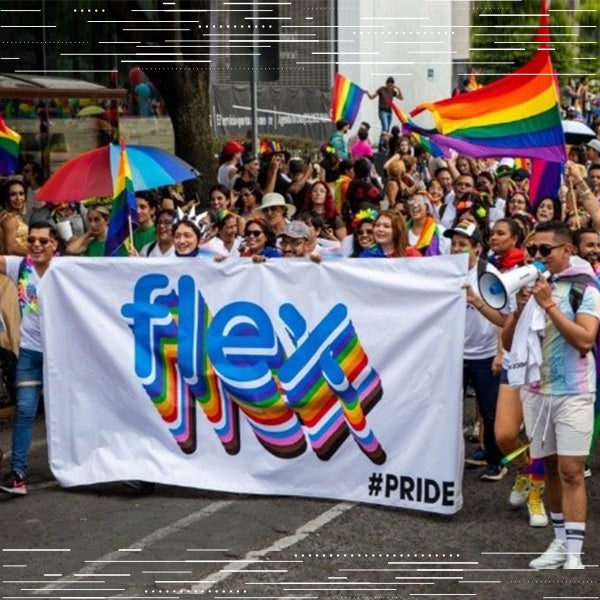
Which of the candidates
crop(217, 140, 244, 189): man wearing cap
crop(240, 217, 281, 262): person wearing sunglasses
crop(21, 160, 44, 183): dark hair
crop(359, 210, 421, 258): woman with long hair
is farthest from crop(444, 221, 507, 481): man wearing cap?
crop(217, 140, 244, 189): man wearing cap

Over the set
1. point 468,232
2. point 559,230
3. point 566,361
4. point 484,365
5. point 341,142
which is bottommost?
point 484,365

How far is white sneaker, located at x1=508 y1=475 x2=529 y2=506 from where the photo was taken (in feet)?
25.6

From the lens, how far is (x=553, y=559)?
261 inches

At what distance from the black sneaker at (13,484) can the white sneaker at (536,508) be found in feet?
9.09

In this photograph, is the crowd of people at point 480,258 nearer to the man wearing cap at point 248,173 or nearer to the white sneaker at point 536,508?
the white sneaker at point 536,508

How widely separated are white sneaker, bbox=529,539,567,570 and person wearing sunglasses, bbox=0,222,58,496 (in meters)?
2.99

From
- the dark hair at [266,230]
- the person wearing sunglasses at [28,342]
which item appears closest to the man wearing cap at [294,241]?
the dark hair at [266,230]

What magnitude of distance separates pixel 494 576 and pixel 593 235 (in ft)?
9.25

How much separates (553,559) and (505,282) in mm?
1284

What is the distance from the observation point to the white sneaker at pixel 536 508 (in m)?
7.44

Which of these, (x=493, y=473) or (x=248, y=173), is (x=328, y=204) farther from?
(x=493, y=473)

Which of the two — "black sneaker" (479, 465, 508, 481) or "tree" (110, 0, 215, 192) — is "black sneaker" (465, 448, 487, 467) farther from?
"tree" (110, 0, 215, 192)

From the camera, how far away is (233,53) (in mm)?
19469

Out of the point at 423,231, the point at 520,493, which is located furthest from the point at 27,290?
the point at 423,231
